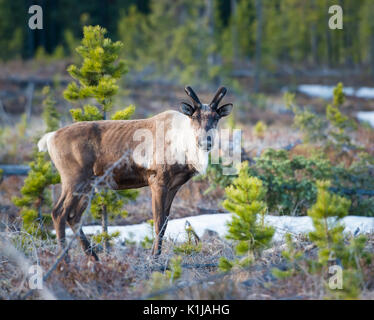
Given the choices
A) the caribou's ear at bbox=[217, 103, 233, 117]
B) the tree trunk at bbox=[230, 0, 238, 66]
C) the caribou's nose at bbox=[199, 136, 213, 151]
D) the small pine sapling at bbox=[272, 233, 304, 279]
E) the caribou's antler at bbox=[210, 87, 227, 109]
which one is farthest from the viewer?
the tree trunk at bbox=[230, 0, 238, 66]

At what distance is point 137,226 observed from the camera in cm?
862

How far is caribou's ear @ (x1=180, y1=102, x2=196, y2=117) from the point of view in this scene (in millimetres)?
5877

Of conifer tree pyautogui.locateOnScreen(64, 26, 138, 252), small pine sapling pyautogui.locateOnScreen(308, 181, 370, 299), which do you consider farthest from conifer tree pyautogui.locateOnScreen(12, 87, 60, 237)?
small pine sapling pyautogui.locateOnScreen(308, 181, 370, 299)

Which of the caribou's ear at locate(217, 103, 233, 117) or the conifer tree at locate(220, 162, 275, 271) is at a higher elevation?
the caribou's ear at locate(217, 103, 233, 117)

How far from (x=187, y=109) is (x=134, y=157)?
40.1 inches

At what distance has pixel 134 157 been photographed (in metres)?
6.13

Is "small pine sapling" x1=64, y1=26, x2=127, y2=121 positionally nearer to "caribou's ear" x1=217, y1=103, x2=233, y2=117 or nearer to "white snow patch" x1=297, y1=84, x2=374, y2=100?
"caribou's ear" x1=217, y1=103, x2=233, y2=117

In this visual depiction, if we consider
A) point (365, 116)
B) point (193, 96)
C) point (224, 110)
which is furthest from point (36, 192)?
point (365, 116)

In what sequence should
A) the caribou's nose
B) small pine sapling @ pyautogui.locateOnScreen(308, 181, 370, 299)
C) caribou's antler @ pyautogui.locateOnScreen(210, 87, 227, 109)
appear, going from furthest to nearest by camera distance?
caribou's antler @ pyautogui.locateOnScreen(210, 87, 227, 109) → the caribou's nose → small pine sapling @ pyautogui.locateOnScreen(308, 181, 370, 299)

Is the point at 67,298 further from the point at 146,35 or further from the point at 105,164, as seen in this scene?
the point at 146,35

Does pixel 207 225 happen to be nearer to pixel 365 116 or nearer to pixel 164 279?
pixel 164 279

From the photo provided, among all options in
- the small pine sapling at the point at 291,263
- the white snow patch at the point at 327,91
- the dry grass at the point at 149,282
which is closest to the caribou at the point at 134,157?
the dry grass at the point at 149,282

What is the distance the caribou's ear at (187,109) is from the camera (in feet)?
19.3

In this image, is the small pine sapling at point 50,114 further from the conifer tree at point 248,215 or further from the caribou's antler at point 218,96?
the conifer tree at point 248,215
